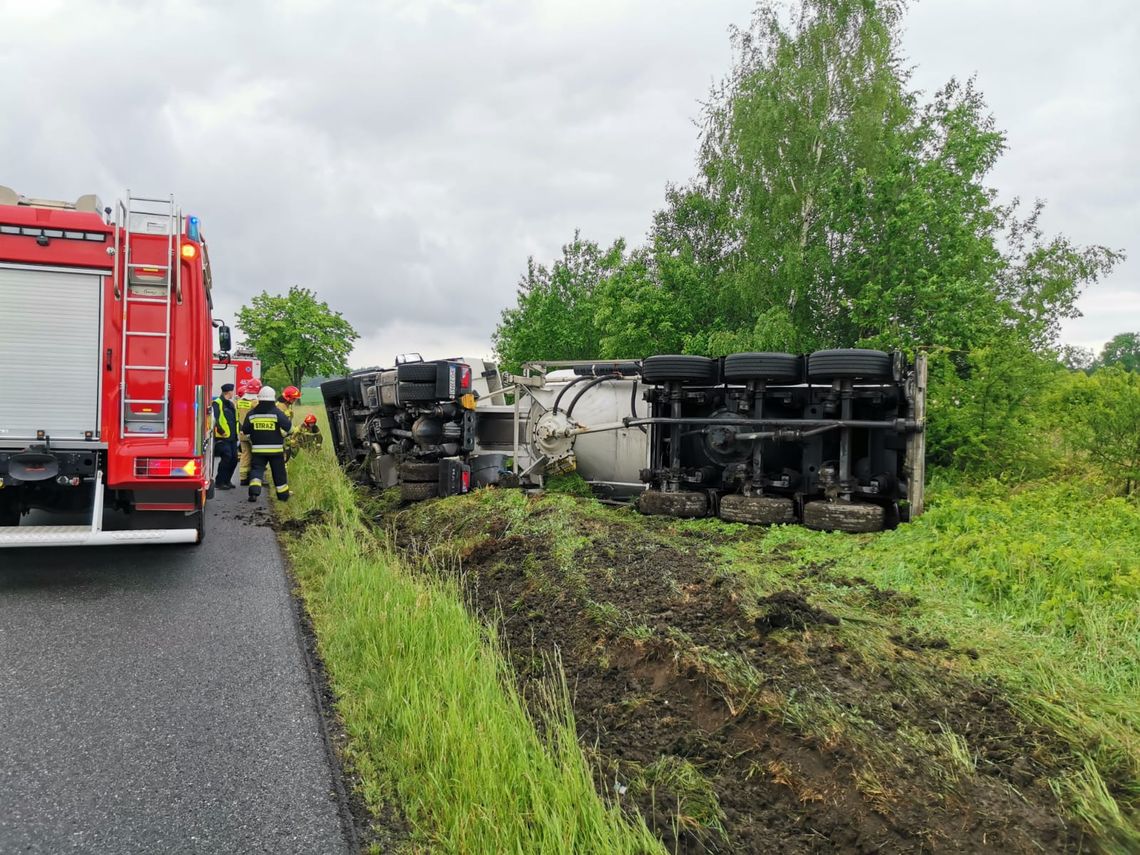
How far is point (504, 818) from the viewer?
248 cm

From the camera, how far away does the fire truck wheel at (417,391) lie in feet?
29.9

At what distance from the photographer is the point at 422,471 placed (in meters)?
9.18

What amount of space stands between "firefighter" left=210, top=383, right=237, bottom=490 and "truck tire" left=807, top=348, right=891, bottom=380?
837 cm

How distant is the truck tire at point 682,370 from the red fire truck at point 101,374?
4.06 meters

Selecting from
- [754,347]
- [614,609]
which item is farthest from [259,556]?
[754,347]

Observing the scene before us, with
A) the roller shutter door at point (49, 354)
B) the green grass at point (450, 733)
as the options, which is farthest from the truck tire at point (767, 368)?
the roller shutter door at point (49, 354)

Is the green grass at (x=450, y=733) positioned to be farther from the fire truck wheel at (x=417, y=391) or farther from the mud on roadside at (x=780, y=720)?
the fire truck wheel at (x=417, y=391)

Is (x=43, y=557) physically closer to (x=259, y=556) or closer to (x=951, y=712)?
(x=259, y=556)

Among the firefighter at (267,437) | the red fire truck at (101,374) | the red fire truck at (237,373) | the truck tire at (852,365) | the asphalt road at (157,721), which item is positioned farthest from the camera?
the red fire truck at (237,373)

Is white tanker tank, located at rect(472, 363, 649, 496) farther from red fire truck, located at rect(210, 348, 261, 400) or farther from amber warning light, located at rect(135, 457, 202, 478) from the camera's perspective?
red fire truck, located at rect(210, 348, 261, 400)

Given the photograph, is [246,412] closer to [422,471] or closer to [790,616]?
[422,471]

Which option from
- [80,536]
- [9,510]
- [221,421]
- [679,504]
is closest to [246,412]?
[221,421]

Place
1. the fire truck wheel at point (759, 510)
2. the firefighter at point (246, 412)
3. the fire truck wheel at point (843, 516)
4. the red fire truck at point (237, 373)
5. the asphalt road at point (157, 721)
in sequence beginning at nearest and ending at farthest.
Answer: the asphalt road at point (157, 721), the fire truck wheel at point (843, 516), the fire truck wheel at point (759, 510), the firefighter at point (246, 412), the red fire truck at point (237, 373)

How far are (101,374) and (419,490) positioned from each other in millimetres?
3873
